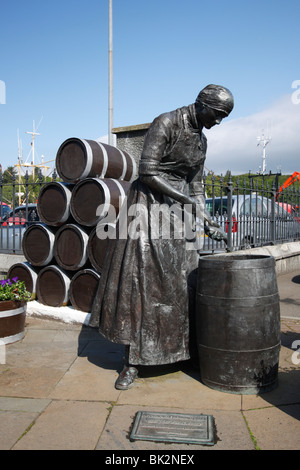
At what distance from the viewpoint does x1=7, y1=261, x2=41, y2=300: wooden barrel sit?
5.89 m

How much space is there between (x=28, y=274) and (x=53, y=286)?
446 millimetres

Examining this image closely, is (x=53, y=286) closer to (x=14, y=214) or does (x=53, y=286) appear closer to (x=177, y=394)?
(x=14, y=214)

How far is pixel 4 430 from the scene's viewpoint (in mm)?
2729

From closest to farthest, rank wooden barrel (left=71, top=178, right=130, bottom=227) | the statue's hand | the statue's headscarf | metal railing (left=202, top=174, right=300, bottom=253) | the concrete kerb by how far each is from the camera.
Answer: the statue's headscarf < the statue's hand < wooden barrel (left=71, top=178, right=130, bottom=227) < the concrete kerb < metal railing (left=202, top=174, right=300, bottom=253)

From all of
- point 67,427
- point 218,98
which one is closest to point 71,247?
point 218,98

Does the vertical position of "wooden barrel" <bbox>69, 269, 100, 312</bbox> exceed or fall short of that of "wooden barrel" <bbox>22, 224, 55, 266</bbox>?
it falls short

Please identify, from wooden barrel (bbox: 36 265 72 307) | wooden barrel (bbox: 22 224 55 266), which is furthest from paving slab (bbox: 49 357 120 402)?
wooden barrel (bbox: 22 224 55 266)

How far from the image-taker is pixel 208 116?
140 inches

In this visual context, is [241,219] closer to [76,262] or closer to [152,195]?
[76,262]

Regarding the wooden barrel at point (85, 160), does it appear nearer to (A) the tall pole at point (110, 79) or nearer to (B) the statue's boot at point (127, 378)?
(B) the statue's boot at point (127, 378)

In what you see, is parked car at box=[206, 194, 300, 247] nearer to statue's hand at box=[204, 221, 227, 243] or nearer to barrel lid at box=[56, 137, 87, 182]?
barrel lid at box=[56, 137, 87, 182]

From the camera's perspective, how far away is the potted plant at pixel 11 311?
15.3 feet

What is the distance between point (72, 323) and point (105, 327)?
1.97 meters

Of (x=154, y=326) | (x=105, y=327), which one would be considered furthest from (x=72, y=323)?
(x=154, y=326)
